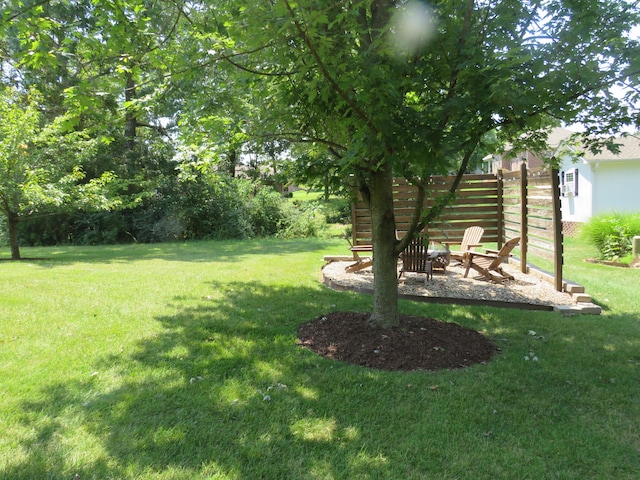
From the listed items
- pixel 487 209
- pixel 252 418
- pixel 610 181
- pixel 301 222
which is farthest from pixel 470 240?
pixel 610 181

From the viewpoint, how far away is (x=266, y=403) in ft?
10.8

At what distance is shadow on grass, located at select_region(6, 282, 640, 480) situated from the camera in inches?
101

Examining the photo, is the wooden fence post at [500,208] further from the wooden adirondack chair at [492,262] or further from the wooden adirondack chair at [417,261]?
the wooden adirondack chair at [417,261]

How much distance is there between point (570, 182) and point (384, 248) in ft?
60.4

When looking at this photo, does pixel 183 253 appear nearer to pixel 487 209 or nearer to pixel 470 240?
pixel 470 240

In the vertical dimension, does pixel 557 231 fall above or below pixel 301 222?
below

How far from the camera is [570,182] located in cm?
1934

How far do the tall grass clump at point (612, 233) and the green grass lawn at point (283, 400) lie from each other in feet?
22.7

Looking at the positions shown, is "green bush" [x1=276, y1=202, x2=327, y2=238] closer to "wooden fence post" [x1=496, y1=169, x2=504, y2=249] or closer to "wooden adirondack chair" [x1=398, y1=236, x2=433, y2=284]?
"wooden fence post" [x1=496, y1=169, x2=504, y2=249]

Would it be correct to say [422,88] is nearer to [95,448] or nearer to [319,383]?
[319,383]

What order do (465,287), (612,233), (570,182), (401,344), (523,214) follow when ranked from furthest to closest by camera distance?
(570,182), (612,233), (523,214), (465,287), (401,344)

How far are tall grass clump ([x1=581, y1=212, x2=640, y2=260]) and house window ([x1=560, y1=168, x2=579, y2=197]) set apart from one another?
21.6ft

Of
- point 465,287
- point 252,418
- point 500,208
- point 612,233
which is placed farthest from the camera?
point 612,233

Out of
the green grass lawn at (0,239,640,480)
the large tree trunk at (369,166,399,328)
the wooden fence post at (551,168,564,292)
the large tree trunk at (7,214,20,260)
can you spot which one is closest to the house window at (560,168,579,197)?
the wooden fence post at (551,168,564,292)
